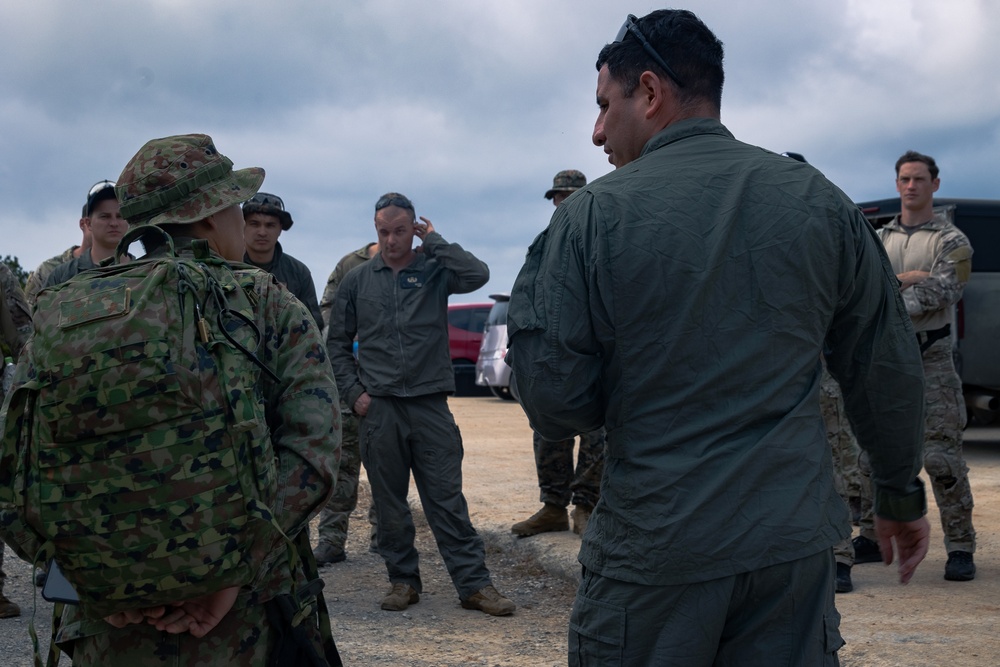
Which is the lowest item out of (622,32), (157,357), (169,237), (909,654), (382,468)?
(909,654)

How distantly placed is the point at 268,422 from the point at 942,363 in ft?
15.2

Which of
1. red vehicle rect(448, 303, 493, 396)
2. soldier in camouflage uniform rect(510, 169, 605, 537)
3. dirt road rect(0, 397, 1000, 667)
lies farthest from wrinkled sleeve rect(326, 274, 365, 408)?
red vehicle rect(448, 303, 493, 396)

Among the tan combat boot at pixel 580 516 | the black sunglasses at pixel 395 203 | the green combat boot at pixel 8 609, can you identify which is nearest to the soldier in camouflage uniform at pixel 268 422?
the black sunglasses at pixel 395 203

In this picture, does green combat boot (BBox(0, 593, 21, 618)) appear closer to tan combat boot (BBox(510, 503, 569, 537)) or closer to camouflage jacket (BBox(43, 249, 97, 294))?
camouflage jacket (BBox(43, 249, 97, 294))

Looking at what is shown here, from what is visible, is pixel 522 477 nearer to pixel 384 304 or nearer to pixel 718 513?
pixel 384 304

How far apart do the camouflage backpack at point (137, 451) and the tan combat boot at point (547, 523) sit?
5429mm

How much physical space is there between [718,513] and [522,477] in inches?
318

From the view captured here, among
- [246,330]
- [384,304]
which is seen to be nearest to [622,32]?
[246,330]

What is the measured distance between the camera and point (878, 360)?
2.26m

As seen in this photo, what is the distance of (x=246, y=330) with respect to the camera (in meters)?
2.23

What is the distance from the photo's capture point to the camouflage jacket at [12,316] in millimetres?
5707

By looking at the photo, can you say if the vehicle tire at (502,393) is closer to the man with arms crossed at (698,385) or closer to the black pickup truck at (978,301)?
the black pickup truck at (978,301)

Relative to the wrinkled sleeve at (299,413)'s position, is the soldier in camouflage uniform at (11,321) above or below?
above

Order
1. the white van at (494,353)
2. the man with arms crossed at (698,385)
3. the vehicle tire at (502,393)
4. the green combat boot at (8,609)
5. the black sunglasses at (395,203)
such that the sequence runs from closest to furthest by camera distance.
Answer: the man with arms crossed at (698,385) < the green combat boot at (8,609) < the black sunglasses at (395,203) < the white van at (494,353) < the vehicle tire at (502,393)
